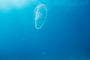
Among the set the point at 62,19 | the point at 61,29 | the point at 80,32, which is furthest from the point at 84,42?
the point at 62,19

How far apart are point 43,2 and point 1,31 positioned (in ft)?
33.0

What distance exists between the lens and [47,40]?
30938mm

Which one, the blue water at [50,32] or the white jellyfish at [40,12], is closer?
the white jellyfish at [40,12]

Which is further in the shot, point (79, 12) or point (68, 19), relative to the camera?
point (68, 19)

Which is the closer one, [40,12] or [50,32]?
[40,12]

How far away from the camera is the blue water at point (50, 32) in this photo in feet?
74.0

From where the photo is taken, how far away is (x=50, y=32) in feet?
97.8

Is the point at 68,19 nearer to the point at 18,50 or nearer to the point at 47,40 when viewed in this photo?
the point at 47,40

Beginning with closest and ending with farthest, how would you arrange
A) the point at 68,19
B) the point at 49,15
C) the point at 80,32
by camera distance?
1. the point at 49,15
2. the point at 68,19
3. the point at 80,32

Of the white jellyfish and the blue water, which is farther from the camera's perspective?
the blue water

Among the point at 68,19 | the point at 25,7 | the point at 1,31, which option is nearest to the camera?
the point at 25,7

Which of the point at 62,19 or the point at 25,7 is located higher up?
the point at 62,19

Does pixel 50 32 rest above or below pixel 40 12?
above

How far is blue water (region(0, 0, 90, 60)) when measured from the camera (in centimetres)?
2256
